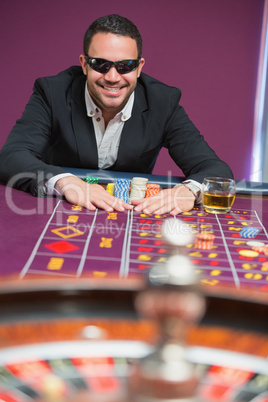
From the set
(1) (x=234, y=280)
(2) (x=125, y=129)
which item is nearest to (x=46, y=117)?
(2) (x=125, y=129)

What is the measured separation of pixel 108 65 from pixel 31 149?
0.55 metres

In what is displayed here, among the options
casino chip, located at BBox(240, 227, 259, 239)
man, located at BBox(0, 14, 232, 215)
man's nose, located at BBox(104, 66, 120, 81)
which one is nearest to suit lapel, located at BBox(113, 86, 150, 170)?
man, located at BBox(0, 14, 232, 215)

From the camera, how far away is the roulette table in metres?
0.68

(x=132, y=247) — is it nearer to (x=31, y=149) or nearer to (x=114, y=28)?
(x=31, y=149)

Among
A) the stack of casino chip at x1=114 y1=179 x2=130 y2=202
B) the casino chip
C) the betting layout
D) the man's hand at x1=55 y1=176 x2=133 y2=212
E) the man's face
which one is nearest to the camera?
the betting layout

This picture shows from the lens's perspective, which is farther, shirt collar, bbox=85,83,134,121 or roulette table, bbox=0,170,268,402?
shirt collar, bbox=85,83,134,121

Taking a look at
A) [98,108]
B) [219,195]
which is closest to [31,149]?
[98,108]

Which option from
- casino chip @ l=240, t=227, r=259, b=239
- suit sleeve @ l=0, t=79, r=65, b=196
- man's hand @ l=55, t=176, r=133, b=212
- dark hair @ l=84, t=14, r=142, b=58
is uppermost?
dark hair @ l=84, t=14, r=142, b=58

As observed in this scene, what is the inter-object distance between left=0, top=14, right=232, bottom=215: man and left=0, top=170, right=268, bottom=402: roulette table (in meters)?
0.94

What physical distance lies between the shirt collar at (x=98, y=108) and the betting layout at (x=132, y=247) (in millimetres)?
963

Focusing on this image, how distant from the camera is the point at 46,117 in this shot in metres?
2.65

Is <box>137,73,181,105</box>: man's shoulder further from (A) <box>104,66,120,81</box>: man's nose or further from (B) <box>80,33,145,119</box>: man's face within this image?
(A) <box>104,66,120,81</box>: man's nose

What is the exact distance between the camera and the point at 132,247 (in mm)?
1395

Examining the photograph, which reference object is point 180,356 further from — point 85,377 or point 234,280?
point 234,280
